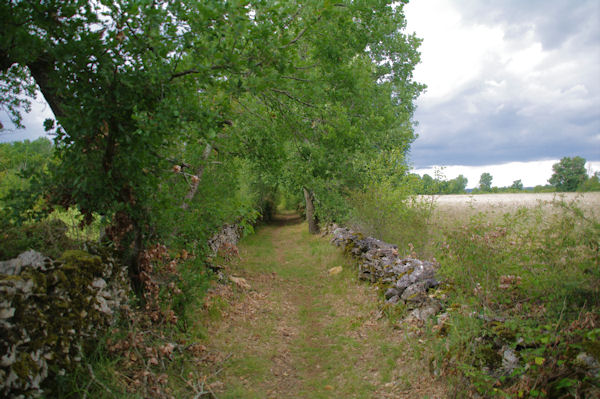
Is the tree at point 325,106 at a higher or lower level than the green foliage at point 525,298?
higher

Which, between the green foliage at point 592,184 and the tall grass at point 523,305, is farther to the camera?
the green foliage at point 592,184

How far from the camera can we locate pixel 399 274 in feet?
28.1

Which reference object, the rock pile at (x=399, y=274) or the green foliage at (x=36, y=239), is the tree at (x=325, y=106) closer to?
the rock pile at (x=399, y=274)

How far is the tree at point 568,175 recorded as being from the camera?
18.9 feet

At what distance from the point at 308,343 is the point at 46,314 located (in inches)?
203

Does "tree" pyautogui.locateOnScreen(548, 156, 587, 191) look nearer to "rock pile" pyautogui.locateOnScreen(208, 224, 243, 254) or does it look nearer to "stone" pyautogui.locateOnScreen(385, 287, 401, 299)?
"stone" pyautogui.locateOnScreen(385, 287, 401, 299)

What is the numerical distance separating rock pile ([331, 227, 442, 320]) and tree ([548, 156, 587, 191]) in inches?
104

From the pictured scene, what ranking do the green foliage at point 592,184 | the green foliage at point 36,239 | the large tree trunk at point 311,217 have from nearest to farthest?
1. the green foliage at point 36,239
2. the green foliage at point 592,184
3. the large tree trunk at point 311,217

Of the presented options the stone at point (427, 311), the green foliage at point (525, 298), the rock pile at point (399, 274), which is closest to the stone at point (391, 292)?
the rock pile at point (399, 274)

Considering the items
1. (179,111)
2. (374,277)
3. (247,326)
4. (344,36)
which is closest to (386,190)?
(374,277)

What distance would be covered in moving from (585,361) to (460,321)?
1.76m

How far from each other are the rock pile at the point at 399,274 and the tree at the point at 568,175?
8.66 feet

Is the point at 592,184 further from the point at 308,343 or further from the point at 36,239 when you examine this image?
the point at 36,239

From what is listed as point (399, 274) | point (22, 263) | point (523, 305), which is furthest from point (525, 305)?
point (22, 263)
